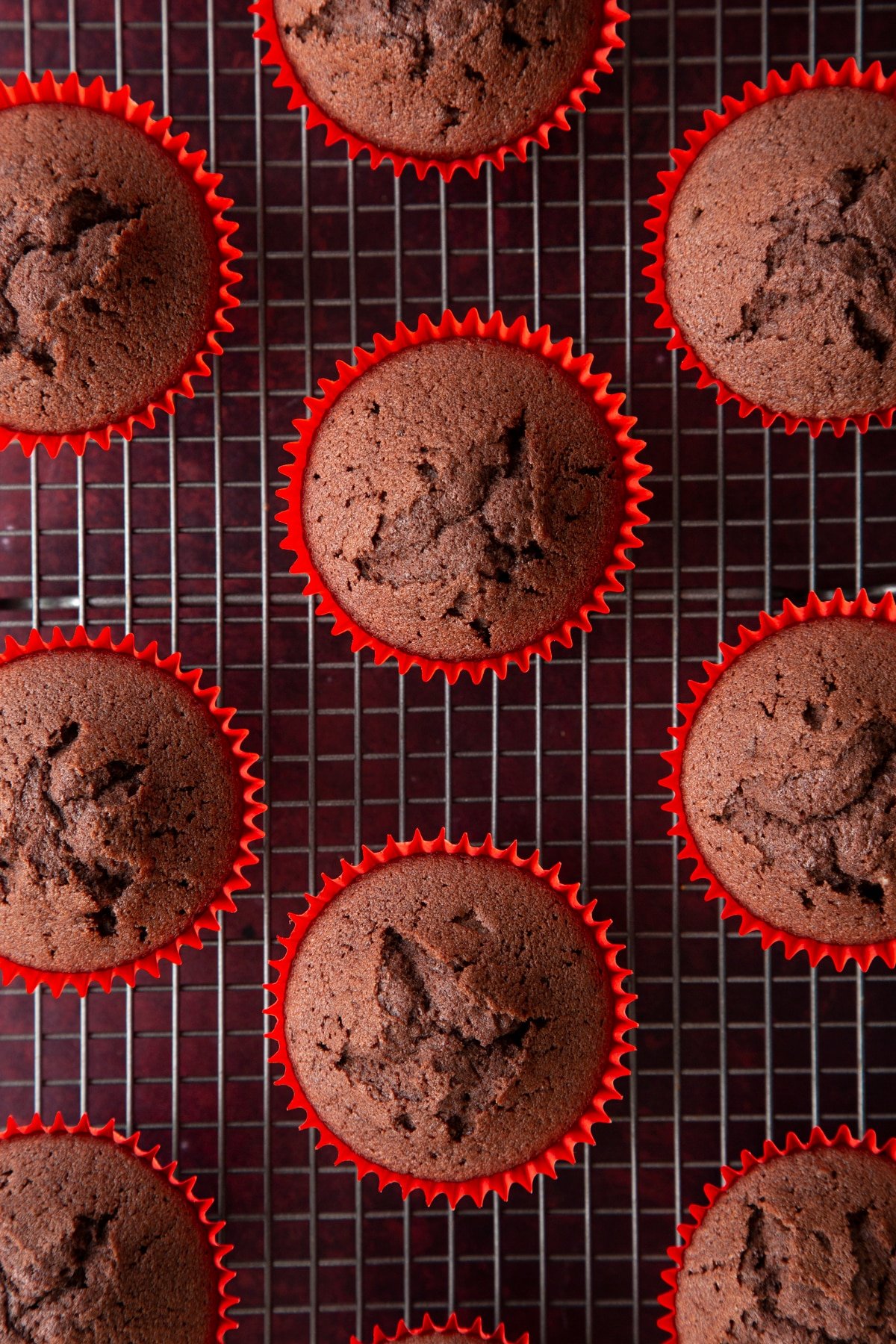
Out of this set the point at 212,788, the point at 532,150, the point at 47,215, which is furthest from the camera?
the point at 532,150

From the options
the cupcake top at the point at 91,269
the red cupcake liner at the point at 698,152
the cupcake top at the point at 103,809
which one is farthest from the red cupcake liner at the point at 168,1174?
the red cupcake liner at the point at 698,152

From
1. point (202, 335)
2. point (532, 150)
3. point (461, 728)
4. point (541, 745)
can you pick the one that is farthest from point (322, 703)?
point (532, 150)

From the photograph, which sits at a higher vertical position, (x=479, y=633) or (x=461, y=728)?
(x=479, y=633)

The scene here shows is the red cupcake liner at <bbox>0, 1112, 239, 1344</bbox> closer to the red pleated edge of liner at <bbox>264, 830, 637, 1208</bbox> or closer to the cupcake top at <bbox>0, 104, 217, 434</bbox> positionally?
the red pleated edge of liner at <bbox>264, 830, 637, 1208</bbox>

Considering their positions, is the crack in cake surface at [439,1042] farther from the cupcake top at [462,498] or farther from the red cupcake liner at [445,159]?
the red cupcake liner at [445,159]

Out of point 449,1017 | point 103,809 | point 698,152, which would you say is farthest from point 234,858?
point 698,152

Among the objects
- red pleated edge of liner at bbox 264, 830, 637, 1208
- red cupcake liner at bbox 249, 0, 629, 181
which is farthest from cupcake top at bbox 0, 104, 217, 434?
red pleated edge of liner at bbox 264, 830, 637, 1208

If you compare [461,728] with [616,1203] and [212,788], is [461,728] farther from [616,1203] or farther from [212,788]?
[616,1203]

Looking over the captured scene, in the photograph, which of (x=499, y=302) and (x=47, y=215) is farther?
(x=499, y=302)
